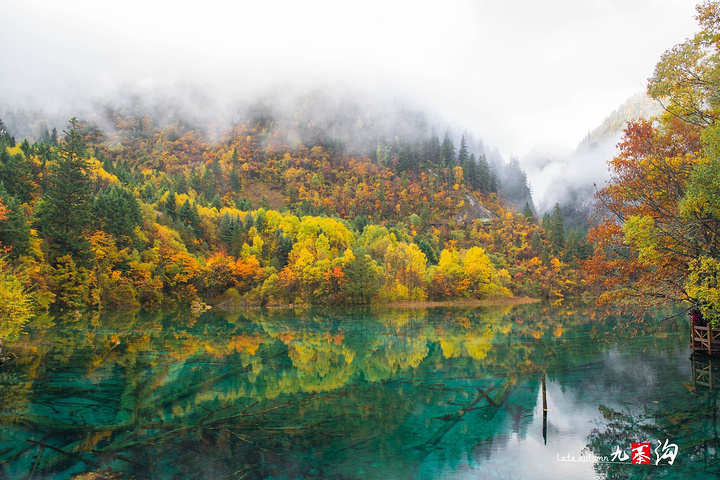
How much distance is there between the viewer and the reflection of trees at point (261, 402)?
1193 cm

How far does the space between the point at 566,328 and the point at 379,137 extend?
164017mm

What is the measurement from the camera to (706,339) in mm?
24172

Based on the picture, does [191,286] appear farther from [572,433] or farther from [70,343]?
[572,433]

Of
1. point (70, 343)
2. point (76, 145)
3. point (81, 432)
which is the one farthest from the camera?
point (76, 145)

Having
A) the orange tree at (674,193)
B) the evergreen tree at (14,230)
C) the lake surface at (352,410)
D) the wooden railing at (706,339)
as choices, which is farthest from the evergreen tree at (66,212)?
the wooden railing at (706,339)

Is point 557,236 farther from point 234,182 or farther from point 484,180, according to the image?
point 234,182

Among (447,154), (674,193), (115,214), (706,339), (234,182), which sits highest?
(447,154)

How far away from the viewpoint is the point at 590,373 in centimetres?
2269

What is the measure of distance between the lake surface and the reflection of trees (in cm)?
7

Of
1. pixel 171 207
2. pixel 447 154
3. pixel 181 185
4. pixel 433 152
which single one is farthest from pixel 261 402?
pixel 433 152

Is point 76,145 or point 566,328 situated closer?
point 566,328

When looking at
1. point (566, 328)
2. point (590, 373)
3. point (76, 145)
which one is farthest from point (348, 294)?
point (590, 373)

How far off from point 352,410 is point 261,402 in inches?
146

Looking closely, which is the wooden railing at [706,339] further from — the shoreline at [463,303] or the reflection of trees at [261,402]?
the shoreline at [463,303]
